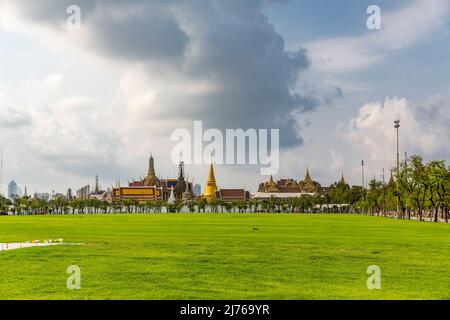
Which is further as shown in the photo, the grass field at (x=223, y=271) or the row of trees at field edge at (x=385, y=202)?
the row of trees at field edge at (x=385, y=202)

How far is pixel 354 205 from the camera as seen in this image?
519 feet

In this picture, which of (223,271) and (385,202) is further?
(385,202)

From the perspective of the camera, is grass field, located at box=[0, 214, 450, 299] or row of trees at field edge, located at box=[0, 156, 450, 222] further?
row of trees at field edge, located at box=[0, 156, 450, 222]

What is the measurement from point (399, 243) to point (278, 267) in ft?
47.1

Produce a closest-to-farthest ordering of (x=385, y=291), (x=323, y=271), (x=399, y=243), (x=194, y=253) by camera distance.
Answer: (x=385, y=291)
(x=323, y=271)
(x=194, y=253)
(x=399, y=243)

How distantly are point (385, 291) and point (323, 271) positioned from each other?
377 centimetres

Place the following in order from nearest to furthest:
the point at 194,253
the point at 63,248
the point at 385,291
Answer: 1. the point at 385,291
2. the point at 194,253
3. the point at 63,248
